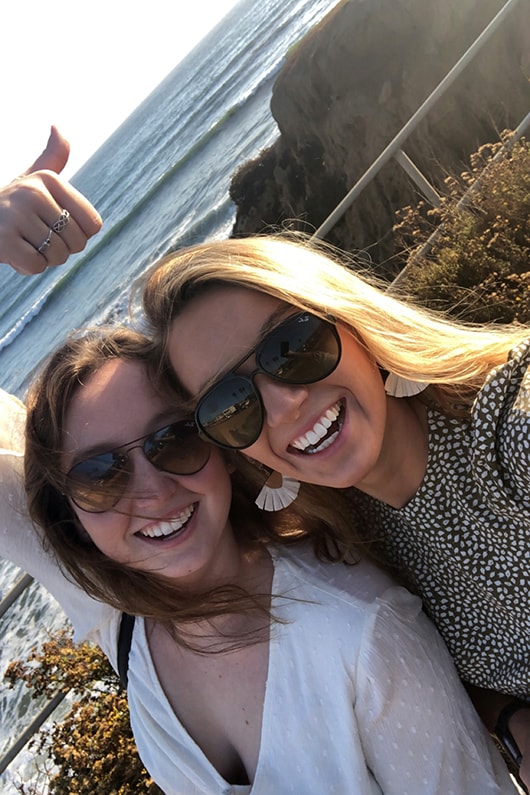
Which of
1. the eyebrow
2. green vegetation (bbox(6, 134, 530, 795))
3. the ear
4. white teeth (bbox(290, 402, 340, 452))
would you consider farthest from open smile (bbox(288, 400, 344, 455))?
green vegetation (bbox(6, 134, 530, 795))

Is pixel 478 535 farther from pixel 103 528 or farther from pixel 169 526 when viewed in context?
pixel 103 528

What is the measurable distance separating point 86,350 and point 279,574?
0.99m

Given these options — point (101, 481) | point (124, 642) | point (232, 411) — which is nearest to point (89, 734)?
point (124, 642)

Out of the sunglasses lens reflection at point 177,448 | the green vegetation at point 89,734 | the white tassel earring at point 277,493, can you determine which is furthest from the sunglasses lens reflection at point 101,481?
the green vegetation at point 89,734

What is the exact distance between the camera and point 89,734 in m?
3.58

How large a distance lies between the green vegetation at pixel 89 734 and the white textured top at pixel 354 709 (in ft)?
5.37

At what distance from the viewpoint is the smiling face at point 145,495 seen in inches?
74.3

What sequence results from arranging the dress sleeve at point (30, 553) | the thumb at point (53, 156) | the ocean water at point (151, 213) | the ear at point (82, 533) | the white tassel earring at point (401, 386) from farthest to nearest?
the ocean water at point (151, 213) < the dress sleeve at point (30, 553) < the ear at point (82, 533) < the thumb at point (53, 156) < the white tassel earring at point (401, 386)

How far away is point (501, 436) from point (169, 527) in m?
1.01

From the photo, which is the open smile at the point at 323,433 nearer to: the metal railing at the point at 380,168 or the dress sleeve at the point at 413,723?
the dress sleeve at the point at 413,723

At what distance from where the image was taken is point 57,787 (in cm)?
347

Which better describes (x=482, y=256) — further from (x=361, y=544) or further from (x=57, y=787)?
(x=57, y=787)

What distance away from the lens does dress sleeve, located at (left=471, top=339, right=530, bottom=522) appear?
160 cm

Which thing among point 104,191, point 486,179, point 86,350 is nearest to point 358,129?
point 486,179
